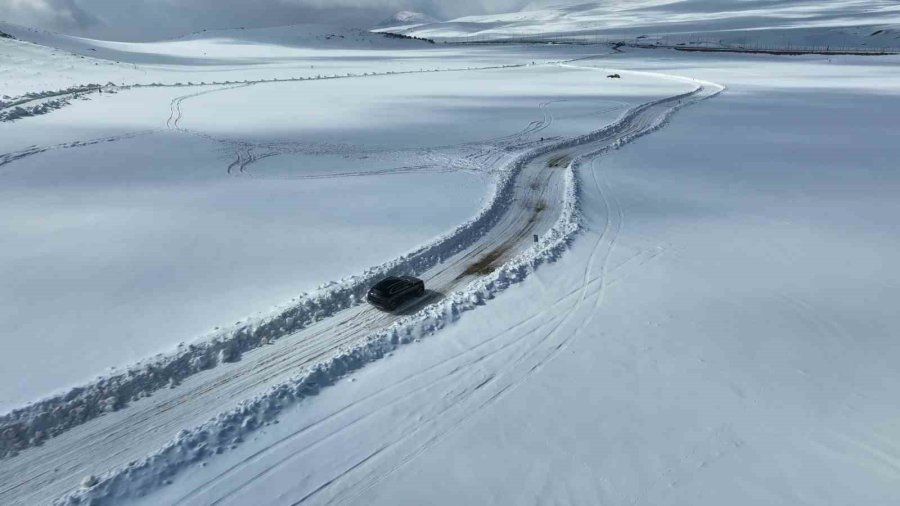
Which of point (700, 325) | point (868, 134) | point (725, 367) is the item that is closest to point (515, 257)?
point (700, 325)

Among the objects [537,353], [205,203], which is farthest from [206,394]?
[205,203]

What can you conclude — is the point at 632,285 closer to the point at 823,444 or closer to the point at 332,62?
the point at 823,444

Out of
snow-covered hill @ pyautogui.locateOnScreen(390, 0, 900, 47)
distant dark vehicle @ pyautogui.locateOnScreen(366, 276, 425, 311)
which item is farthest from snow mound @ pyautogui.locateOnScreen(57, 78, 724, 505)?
snow-covered hill @ pyautogui.locateOnScreen(390, 0, 900, 47)

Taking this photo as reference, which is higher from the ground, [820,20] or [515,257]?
[515,257]

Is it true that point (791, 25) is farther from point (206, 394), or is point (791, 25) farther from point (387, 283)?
point (206, 394)

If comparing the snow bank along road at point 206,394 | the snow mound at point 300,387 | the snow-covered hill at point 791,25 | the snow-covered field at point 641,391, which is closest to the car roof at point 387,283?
the snow bank along road at point 206,394

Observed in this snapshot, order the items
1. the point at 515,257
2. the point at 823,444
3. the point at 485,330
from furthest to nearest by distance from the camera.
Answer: the point at 515,257 < the point at 485,330 < the point at 823,444
